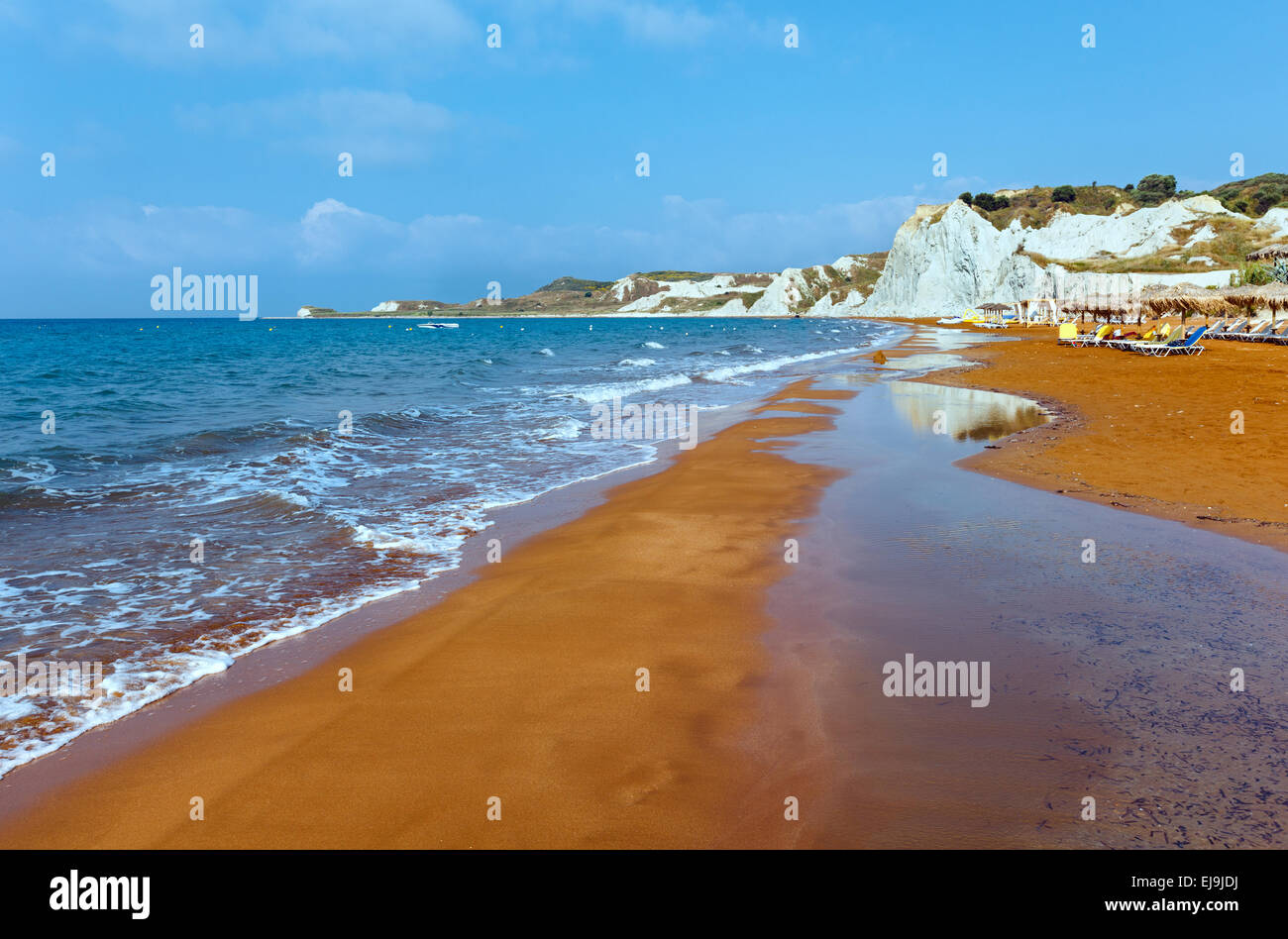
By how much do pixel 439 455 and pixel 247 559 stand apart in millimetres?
6913

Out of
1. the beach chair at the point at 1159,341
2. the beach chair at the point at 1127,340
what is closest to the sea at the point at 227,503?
→ the beach chair at the point at 1159,341

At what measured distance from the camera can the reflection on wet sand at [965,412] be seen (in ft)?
49.9

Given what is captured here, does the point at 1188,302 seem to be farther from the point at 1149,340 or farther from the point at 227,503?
the point at 227,503

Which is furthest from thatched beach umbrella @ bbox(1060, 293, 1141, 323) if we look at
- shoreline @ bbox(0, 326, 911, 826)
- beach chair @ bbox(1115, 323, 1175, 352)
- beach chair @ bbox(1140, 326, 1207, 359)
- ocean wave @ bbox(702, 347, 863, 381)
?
shoreline @ bbox(0, 326, 911, 826)

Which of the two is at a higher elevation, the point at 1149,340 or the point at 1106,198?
the point at 1106,198

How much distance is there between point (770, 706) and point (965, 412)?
15.2m

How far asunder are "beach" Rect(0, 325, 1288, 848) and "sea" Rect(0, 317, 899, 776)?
87 cm

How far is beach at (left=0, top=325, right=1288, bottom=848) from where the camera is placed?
140 inches

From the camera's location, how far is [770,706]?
4.69 m

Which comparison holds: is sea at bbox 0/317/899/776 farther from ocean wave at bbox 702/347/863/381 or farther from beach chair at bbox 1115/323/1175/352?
beach chair at bbox 1115/323/1175/352

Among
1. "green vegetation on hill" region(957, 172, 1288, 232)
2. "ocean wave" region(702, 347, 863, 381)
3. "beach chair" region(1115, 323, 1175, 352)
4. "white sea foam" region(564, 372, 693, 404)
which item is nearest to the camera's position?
"white sea foam" region(564, 372, 693, 404)

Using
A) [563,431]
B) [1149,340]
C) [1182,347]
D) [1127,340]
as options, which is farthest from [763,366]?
[563,431]

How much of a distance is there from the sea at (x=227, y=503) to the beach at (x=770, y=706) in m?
0.87
